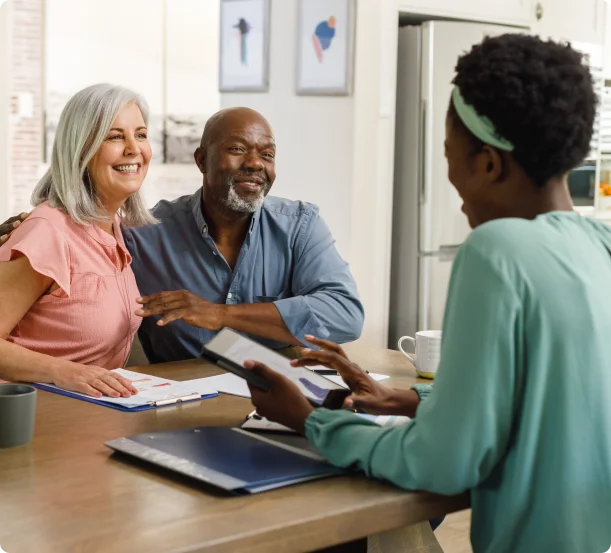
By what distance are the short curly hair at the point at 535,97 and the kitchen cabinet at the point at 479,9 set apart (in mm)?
3369

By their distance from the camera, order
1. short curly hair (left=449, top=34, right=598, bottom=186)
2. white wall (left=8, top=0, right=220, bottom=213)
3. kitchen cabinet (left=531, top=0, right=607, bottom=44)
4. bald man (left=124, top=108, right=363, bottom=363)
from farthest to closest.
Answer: white wall (left=8, top=0, right=220, bottom=213) < kitchen cabinet (left=531, top=0, right=607, bottom=44) < bald man (left=124, top=108, right=363, bottom=363) < short curly hair (left=449, top=34, right=598, bottom=186)

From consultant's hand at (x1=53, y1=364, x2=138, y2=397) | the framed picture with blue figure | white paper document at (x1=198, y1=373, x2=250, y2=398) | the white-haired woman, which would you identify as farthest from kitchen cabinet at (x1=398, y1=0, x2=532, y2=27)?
consultant's hand at (x1=53, y1=364, x2=138, y2=397)

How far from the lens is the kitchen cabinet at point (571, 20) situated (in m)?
5.06

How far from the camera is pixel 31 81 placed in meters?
5.57

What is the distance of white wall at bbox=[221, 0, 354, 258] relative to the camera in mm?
4492

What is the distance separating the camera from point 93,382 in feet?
5.87

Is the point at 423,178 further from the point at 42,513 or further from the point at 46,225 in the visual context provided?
the point at 42,513

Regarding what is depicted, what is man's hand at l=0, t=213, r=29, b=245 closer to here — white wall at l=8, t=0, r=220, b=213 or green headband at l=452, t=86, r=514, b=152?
green headband at l=452, t=86, r=514, b=152

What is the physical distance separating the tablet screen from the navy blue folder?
0.35ft

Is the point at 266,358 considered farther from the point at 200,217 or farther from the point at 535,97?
the point at 200,217

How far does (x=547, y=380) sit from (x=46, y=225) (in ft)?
4.14

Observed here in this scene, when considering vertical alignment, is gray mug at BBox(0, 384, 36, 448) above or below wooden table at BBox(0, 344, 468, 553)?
above

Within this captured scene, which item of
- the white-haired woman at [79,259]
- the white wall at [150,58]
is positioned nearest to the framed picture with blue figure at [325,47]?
the white wall at [150,58]

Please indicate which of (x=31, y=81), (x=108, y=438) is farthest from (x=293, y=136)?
(x=108, y=438)
